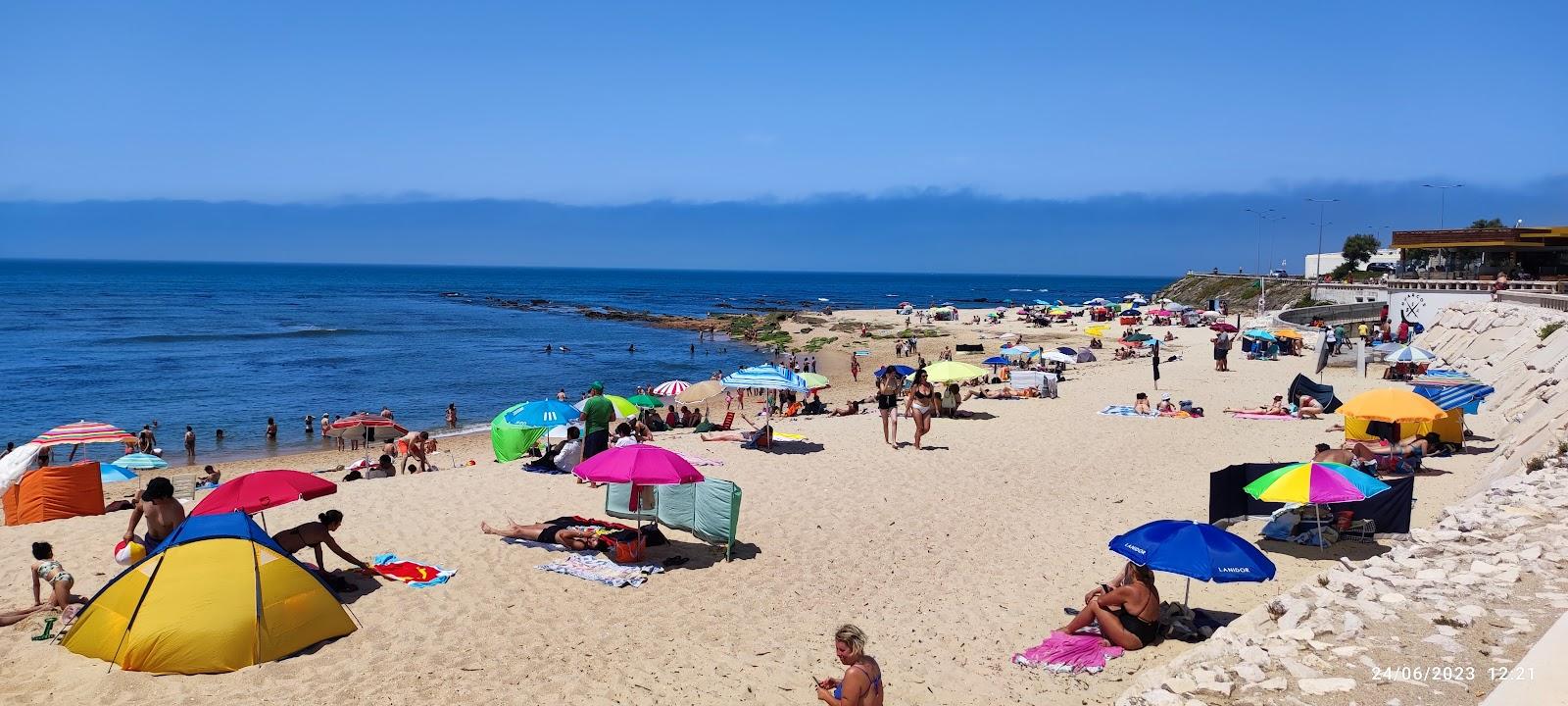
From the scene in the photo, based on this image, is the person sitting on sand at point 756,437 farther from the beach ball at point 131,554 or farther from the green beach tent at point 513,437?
the beach ball at point 131,554

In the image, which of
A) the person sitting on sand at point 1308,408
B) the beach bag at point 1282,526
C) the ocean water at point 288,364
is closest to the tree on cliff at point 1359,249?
the ocean water at point 288,364

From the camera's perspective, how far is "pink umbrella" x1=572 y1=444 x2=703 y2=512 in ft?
31.4

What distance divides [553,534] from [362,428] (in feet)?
51.3

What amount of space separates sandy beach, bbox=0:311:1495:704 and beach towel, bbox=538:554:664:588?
150 mm

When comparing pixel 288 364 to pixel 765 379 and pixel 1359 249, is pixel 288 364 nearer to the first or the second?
pixel 765 379

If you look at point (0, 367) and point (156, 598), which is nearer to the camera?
point (156, 598)

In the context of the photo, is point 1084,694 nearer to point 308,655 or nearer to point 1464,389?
point 308,655

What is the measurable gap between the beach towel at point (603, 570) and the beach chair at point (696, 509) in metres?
0.67

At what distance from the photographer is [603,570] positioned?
31.0 feet

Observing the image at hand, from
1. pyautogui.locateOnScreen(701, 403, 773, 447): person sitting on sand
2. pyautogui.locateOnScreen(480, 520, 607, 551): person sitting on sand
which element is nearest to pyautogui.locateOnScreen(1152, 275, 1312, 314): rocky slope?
pyautogui.locateOnScreen(701, 403, 773, 447): person sitting on sand

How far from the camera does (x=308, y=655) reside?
287 inches

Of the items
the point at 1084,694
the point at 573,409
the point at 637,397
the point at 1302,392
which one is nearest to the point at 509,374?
the point at 637,397

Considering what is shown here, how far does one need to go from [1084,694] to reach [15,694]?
24.6 feet

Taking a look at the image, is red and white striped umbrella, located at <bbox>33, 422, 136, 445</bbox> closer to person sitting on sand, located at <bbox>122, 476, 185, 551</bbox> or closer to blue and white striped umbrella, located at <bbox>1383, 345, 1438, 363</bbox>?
person sitting on sand, located at <bbox>122, 476, 185, 551</bbox>
